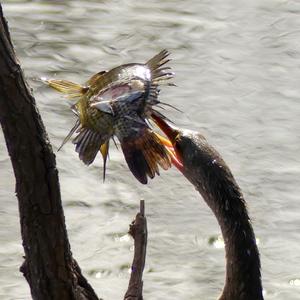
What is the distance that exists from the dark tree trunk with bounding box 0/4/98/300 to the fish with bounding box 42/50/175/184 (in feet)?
0.52

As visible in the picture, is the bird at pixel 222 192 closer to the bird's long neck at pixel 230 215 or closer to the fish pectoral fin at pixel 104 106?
the bird's long neck at pixel 230 215

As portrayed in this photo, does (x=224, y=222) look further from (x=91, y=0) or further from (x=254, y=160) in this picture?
(x=91, y=0)

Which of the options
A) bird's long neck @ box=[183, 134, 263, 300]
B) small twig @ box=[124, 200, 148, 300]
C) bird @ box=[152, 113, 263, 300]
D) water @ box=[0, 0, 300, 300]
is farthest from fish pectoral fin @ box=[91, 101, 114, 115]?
water @ box=[0, 0, 300, 300]

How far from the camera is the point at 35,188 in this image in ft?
10.6

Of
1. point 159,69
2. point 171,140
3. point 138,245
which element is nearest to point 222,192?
point 171,140

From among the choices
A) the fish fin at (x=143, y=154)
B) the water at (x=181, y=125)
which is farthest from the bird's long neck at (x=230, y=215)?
the water at (x=181, y=125)

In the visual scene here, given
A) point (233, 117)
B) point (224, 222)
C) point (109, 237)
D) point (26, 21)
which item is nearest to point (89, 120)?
point (224, 222)

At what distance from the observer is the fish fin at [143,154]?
3.30 meters

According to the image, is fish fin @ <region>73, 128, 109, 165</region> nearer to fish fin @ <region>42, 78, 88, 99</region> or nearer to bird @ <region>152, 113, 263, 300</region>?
fish fin @ <region>42, 78, 88, 99</region>

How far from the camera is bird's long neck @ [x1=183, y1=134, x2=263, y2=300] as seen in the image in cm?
391

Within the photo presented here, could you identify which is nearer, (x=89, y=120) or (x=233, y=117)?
(x=89, y=120)

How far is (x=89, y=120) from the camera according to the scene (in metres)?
3.36

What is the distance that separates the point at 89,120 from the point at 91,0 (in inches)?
214

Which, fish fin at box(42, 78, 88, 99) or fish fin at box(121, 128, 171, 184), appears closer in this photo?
fish fin at box(121, 128, 171, 184)
